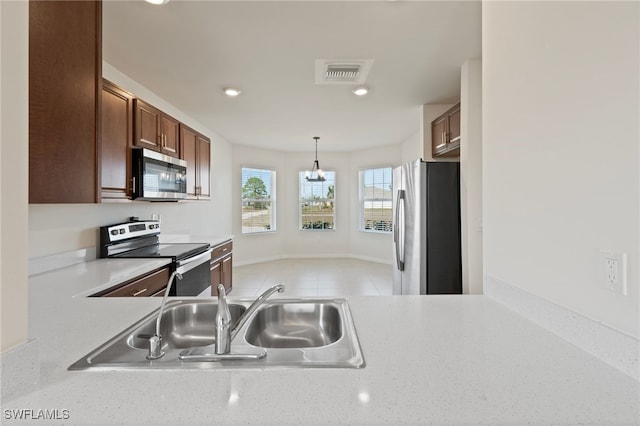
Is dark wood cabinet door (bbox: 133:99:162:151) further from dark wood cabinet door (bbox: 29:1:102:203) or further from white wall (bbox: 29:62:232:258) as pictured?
dark wood cabinet door (bbox: 29:1:102:203)

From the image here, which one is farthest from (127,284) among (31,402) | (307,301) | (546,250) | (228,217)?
(228,217)

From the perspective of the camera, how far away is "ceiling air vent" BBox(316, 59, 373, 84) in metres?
2.73

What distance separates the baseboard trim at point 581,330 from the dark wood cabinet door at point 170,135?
3.08 m

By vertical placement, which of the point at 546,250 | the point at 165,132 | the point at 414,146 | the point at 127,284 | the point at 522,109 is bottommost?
the point at 127,284

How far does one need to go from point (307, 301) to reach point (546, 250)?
3.16ft

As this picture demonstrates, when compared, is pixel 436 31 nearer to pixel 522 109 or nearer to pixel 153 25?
pixel 522 109

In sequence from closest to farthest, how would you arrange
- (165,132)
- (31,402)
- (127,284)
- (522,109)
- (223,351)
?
(31,402), (223,351), (522,109), (127,284), (165,132)

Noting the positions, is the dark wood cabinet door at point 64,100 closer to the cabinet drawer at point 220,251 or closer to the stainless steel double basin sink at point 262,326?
the stainless steel double basin sink at point 262,326

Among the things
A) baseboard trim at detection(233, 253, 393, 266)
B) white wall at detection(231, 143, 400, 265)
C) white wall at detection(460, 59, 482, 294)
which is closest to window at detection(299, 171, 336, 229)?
white wall at detection(231, 143, 400, 265)

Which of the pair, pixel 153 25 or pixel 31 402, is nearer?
pixel 31 402

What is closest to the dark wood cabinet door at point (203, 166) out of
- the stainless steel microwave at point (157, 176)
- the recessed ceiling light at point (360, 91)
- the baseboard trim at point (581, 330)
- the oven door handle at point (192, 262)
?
the stainless steel microwave at point (157, 176)

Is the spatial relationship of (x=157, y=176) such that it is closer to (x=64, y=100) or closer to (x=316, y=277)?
(x=64, y=100)

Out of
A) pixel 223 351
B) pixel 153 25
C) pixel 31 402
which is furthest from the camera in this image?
pixel 153 25

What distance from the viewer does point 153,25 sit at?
7.18 ft
